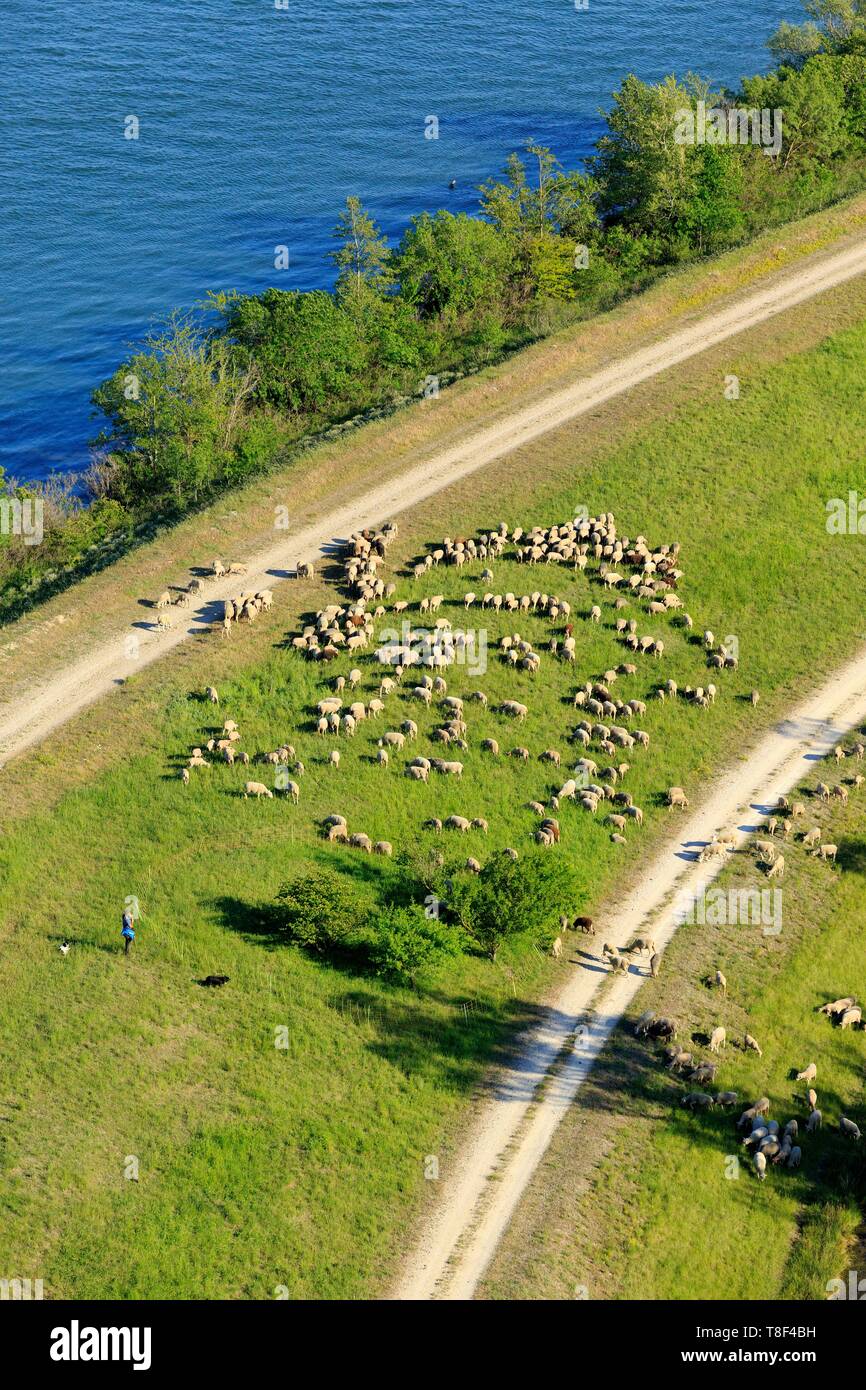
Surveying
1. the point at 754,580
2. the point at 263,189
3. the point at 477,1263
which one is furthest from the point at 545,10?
the point at 477,1263

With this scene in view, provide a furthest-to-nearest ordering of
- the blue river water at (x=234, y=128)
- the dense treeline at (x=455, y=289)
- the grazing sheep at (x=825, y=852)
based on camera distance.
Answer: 1. the blue river water at (x=234, y=128)
2. the dense treeline at (x=455, y=289)
3. the grazing sheep at (x=825, y=852)

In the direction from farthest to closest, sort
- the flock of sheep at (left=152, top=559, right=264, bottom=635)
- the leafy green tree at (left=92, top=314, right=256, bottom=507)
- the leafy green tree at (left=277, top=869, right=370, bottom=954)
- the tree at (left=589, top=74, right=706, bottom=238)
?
the tree at (left=589, top=74, right=706, bottom=238)
the leafy green tree at (left=92, top=314, right=256, bottom=507)
the flock of sheep at (left=152, top=559, right=264, bottom=635)
the leafy green tree at (left=277, top=869, right=370, bottom=954)

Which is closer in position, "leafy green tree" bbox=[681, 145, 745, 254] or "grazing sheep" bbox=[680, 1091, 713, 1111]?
"grazing sheep" bbox=[680, 1091, 713, 1111]

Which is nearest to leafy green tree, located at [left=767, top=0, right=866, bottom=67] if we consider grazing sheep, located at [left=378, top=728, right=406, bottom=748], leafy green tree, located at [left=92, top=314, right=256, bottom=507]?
leafy green tree, located at [left=92, top=314, right=256, bottom=507]

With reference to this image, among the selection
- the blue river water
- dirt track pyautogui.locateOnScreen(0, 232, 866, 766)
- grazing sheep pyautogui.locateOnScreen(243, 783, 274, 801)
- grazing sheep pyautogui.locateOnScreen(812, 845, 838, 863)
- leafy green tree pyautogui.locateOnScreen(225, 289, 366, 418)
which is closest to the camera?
grazing sheep pyautogui.locateOnScreen(812, 845, 838, 863)

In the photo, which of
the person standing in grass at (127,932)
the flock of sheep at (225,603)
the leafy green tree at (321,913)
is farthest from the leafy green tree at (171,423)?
the person standing in grass at (127,932)

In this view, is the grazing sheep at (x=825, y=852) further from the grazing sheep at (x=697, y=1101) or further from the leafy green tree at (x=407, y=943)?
the leafy green tree at (x=407, y=943)

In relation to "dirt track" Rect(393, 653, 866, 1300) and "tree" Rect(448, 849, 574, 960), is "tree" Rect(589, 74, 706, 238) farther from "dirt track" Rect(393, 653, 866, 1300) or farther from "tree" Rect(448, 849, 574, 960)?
"tree" Rect(448, 849, 574, 960)
